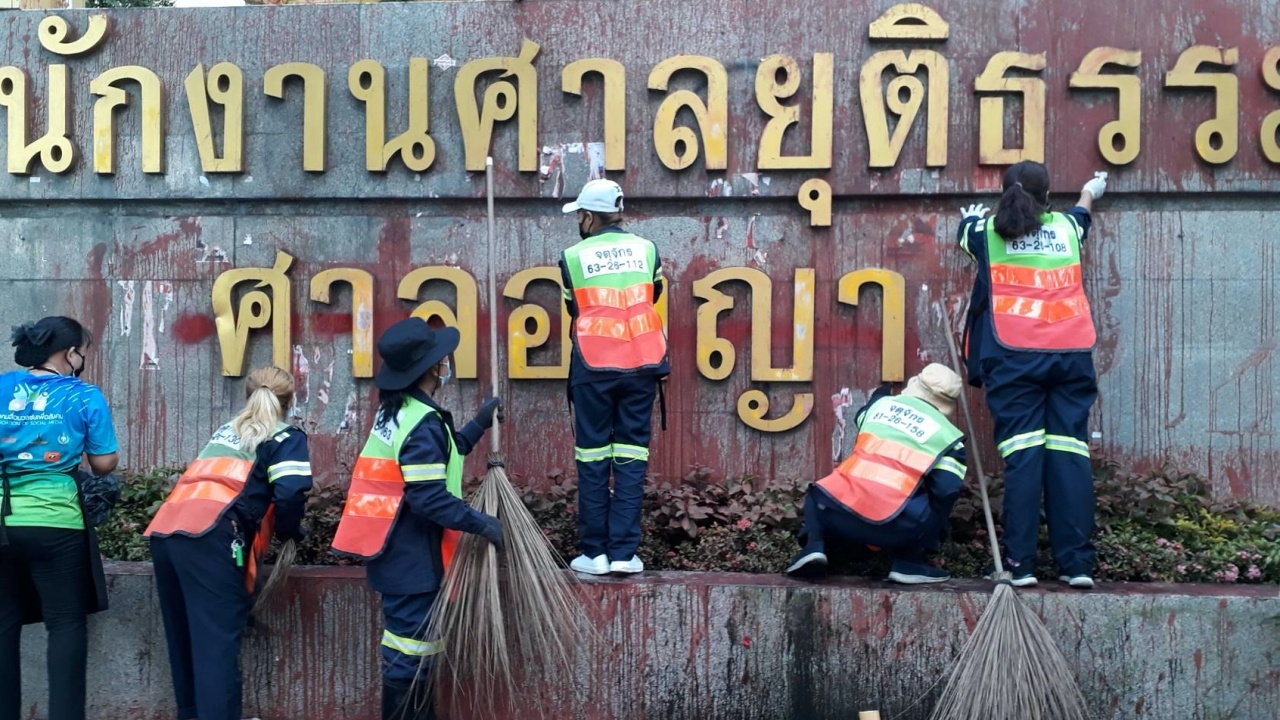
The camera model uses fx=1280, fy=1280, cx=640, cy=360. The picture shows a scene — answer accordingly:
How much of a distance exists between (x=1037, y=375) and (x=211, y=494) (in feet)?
11.0

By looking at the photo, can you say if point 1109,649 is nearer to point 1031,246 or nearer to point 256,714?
point 1031,246

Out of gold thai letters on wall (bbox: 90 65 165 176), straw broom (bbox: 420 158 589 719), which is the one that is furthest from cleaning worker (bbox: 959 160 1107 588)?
gold thai letters on wall (bbox: 90 65 165 176)

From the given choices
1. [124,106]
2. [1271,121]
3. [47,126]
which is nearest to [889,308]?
[1271,121]

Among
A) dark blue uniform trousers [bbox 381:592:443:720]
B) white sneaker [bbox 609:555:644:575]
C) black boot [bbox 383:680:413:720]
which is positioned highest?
white sneaker [bbox 609:555:644:575]

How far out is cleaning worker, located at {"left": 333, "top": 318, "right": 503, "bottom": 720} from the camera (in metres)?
4.75

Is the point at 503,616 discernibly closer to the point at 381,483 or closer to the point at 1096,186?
the point at 381,483

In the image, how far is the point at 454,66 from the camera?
6648 mm

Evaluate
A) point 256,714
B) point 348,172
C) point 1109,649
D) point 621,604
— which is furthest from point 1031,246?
point 256,714

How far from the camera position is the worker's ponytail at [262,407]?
16.2 ft

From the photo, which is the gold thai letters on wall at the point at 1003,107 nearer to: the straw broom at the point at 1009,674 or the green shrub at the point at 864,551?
the green shrub at the point at 864,551

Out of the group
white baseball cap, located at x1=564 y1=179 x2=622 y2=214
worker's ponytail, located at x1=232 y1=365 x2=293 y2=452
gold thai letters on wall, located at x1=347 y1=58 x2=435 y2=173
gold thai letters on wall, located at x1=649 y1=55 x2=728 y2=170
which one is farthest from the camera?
gold thai letters on wall, located at x1=347 y1=58 x2=435 y2=173

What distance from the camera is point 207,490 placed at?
488cm

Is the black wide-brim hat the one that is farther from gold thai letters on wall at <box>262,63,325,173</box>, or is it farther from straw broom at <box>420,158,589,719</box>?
gold thai letters on wall at <box>262,63,325,173</box>

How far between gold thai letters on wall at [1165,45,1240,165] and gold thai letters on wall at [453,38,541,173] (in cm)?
316
